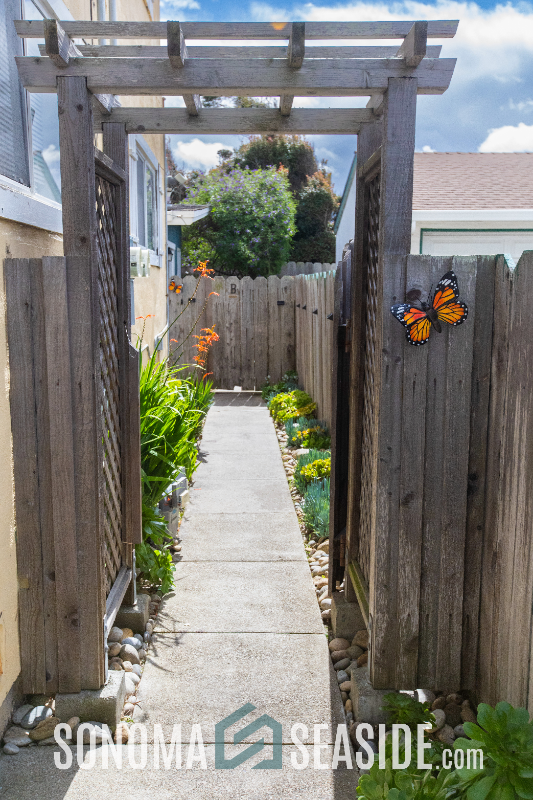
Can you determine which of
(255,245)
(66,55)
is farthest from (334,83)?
(255,245)

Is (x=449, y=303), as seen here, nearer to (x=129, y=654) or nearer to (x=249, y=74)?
(x=249, y=74)

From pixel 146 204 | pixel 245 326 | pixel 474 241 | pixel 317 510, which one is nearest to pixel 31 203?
pixel 317 510

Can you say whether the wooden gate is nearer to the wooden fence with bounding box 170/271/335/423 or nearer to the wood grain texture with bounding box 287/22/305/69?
the wood grain texture with bounding box 287/22/305/69

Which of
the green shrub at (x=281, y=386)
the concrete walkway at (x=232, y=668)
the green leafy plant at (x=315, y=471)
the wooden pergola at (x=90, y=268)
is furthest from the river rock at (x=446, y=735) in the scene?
the green shrub at (x=281, y=386)

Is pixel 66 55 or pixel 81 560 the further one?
pixel 81 560

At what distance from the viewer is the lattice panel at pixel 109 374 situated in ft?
10.1

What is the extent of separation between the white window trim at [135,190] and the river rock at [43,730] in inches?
152

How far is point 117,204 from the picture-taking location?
340 centimetres

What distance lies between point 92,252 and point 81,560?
1.18 meters

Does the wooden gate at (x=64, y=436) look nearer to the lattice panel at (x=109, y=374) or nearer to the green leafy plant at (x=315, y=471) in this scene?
the lattice panel at (x=109, y=374)

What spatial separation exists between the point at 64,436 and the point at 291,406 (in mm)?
6365

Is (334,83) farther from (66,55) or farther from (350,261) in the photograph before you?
(350,261)

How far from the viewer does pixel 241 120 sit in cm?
330

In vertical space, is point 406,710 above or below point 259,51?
below
